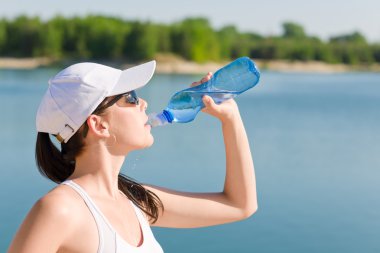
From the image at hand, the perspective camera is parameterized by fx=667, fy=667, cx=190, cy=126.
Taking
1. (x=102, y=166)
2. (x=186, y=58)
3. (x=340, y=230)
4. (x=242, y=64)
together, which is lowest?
(x=186, y=58)

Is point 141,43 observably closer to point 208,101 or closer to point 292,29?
point 208,101

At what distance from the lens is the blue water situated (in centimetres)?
498

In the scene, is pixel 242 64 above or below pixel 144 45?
above

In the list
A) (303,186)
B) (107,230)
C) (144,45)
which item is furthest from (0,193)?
(144,45)

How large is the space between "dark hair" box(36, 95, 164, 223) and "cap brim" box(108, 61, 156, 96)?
3 centimetres

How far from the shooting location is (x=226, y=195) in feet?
5.06

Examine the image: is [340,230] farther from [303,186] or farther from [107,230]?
[107,230]

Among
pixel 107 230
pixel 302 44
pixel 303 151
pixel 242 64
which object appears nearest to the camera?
pixel 107 230

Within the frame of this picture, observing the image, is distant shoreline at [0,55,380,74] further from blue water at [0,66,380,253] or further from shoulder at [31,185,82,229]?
shoulder at [31,185,82,229]

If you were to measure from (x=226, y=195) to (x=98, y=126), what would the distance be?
0.41m

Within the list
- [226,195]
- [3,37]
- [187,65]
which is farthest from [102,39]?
[226,195]

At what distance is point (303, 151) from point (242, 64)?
7.50 meters

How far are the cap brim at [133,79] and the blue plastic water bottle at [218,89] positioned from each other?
0.21 m

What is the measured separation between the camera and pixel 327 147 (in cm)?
951
